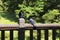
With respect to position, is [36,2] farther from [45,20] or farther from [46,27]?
[46,27]

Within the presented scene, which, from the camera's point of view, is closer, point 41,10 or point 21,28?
point 21,28

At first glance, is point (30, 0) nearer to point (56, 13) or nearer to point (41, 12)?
point (41, 12)

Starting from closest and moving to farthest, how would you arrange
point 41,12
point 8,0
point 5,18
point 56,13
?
point 56,13 → point 41,12 → point 5,18 → point 8,0

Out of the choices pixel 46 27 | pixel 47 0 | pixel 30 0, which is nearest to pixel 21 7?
pixel 30 0

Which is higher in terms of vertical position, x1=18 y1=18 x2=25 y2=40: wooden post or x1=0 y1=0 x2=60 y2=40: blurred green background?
x1=18 y1=18 x2=25 y2=40: wooden post

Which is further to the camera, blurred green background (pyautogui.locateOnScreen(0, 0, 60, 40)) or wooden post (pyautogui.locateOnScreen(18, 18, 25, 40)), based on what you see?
blurred green background (pyautogui.locateOnScreen(0, 0, 60, 40))

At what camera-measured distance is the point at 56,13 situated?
23.1 ft

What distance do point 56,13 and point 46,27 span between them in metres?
4.44

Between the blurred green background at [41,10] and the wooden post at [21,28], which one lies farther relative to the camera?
the blurred green background at [41,10]

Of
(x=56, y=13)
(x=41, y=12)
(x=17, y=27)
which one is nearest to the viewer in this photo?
(x=17, y=27)

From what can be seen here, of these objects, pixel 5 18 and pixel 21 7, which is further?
pixel 5 18

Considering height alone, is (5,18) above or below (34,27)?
below

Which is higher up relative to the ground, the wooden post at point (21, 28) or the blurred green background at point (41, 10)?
the wooden post at point (21, 28)

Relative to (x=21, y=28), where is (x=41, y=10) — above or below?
below
